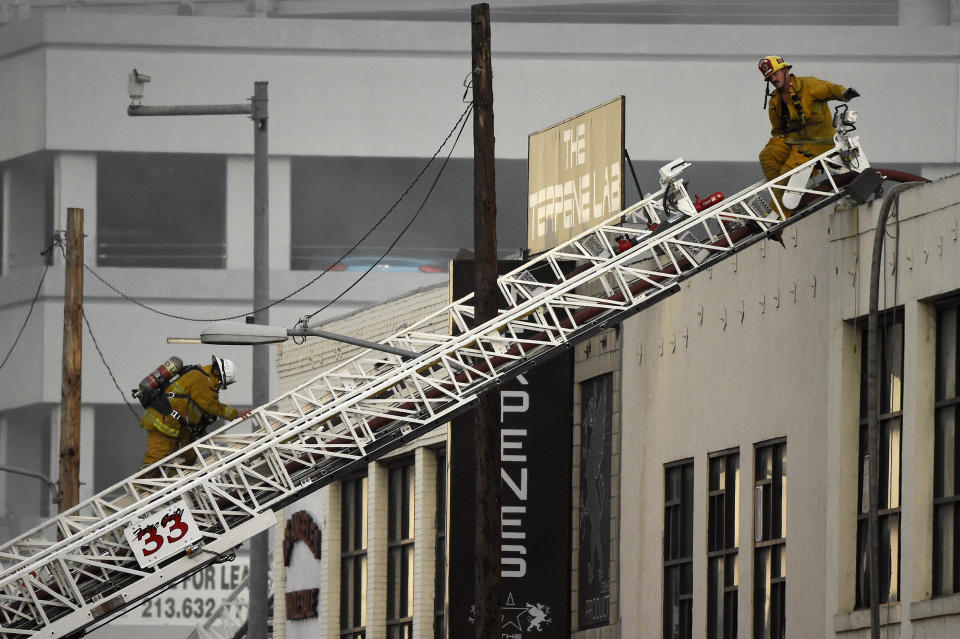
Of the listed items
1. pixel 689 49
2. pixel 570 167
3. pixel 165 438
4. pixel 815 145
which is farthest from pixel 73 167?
pixel 815 145

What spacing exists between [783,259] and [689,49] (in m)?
37.4

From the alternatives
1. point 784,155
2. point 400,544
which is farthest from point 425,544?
point 784,155

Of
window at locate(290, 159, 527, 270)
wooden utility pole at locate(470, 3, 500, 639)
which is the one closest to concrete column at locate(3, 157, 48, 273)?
window at locate(290, 159, 527, 270)

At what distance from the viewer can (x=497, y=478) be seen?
878 inches

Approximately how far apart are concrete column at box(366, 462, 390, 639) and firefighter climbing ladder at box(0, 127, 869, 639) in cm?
928

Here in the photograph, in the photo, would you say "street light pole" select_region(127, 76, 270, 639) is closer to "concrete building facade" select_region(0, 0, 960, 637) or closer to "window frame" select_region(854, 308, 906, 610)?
"window frame" select_region(854, 308, 906, 610)

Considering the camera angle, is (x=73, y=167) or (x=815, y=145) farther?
(x=73, y=167)

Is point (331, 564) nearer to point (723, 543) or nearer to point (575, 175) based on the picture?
point (575, 175)

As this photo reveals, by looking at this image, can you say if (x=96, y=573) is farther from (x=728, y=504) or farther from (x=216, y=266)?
(x=216, y=266)

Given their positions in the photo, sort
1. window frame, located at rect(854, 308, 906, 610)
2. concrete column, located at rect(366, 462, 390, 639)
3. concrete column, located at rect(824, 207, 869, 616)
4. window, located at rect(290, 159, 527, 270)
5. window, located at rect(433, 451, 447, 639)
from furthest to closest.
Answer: window, located at rect(290, 159, 527, 270) → concrete column, located at rect(366, 462, 390, 639) → window, located at rect(433, 451, 447, 639) → concrete column, located at rect(824, 207, 869, 616) → window frame, located at rect(854, 308, 906, 610)

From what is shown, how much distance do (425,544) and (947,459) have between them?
13.0 meters

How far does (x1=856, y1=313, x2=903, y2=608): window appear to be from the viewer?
20.3m

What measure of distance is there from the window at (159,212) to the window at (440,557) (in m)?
32.2

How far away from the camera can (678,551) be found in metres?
25.5
